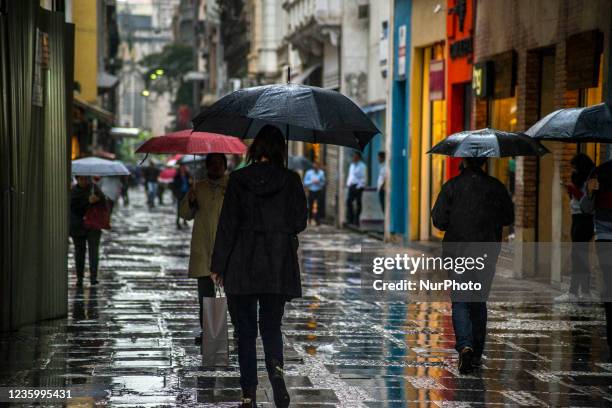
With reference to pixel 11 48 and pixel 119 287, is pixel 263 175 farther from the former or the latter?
pixel 119 287

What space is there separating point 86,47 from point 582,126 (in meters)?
35.9

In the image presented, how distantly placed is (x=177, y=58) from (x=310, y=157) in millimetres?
66236

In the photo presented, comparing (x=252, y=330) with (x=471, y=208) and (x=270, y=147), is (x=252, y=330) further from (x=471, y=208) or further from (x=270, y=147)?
(x=471, y=208)

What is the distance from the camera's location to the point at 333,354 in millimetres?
11711

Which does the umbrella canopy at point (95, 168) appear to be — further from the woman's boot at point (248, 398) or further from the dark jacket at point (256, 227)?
the woman's boot at point (248, 398)

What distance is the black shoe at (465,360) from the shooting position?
10688mm

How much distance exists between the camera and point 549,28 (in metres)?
19.9

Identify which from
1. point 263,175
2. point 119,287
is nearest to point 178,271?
point 119,287

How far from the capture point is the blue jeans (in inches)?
425

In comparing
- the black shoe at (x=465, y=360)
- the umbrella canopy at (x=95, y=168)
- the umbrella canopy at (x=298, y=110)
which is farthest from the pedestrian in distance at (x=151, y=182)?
the umbrella canopy at (x=298, y=110)

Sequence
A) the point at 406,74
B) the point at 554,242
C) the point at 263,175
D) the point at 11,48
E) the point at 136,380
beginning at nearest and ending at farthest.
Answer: the point at 263,175
the point at 136,380
the point at 11,48
the point at 554,242
the point at 406,74

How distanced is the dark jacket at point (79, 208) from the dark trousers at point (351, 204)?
15.6 meters

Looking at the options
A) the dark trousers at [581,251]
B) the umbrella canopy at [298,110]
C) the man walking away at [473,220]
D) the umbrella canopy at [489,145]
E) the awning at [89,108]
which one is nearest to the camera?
the umbrella canopy at [298,110]

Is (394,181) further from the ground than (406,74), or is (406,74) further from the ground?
(406,74)
